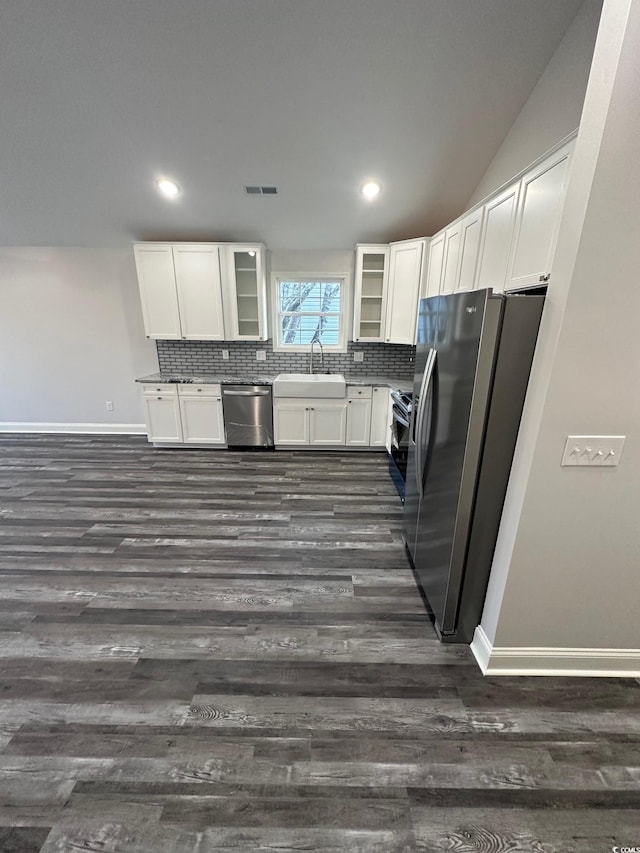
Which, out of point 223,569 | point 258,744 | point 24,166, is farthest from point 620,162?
point 24,166

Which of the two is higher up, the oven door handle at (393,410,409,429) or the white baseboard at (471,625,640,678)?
the oven door handle at (393,410,409,429)

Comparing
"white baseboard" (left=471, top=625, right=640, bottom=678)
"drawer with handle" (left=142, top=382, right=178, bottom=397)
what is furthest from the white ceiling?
"white baseboard" (left=471, top=625, right=640, bottom=678)

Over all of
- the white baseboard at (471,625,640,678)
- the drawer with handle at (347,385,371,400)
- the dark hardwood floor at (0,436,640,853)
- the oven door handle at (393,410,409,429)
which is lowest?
the dark hardwood floor at (0,436,640,853)

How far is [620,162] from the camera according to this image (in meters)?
1.09

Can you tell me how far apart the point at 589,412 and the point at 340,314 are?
348cm

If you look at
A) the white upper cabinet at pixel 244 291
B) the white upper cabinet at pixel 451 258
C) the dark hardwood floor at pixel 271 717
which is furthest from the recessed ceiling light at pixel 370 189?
the dark hardwood floor at pixel 271 717

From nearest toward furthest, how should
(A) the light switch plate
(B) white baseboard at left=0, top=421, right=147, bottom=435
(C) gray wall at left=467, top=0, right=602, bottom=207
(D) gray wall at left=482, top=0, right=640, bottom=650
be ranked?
(D) gray wall at left=482, top=0, right=640, bottom=650, (A) the light switch plate, (C) gray wall at left=467, top=0, right=602, bottom=207, (B) white baseboard at left=0, top=421, right=147, bottom=435

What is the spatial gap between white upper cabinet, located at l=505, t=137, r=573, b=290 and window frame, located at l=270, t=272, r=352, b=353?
2587 mm

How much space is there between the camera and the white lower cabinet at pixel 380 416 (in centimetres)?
399

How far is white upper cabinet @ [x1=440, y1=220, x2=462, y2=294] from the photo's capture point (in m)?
2.83

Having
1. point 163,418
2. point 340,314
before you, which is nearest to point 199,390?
point 163,418

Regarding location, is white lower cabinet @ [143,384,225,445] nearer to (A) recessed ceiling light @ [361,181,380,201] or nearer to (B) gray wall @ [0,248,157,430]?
(B) gray wall @ [0,248,157,430]

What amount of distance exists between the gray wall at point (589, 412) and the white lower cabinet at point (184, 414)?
11.0 feet

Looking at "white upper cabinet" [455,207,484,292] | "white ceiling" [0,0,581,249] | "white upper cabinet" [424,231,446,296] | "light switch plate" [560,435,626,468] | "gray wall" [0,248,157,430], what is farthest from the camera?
"gray wall" [0,248,157,430]
